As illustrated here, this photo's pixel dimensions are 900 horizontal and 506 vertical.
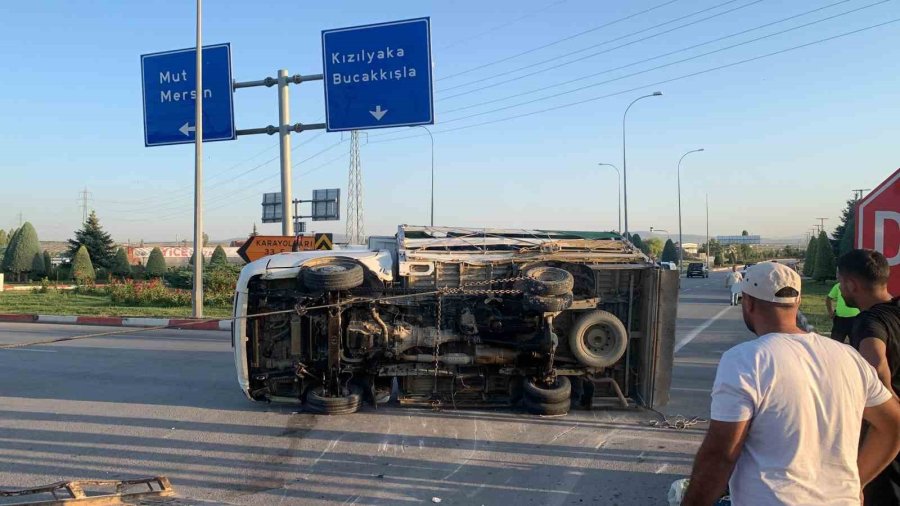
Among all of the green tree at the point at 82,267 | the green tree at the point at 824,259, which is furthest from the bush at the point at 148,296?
the green tree at the point at 824,259

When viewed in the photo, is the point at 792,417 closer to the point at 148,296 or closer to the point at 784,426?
the point at 784,426

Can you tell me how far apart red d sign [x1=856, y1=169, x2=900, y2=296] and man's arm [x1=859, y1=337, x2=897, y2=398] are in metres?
0.55

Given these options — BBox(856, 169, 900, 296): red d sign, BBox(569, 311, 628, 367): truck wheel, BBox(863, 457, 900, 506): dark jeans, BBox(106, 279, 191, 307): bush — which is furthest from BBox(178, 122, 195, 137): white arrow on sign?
BBox(863, 457, 900, 506): dark jeans

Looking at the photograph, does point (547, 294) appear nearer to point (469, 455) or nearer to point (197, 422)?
point (469, 455)

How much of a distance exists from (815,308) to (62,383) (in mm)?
19892

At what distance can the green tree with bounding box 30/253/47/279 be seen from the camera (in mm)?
38594

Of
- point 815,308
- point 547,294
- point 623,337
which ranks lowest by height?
point 815,308

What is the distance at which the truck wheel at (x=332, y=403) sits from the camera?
682 centimetres

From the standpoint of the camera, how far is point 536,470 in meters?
5.43

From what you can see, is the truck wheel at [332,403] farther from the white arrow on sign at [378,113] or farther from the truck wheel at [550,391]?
the white arrow on sign at [378,113]

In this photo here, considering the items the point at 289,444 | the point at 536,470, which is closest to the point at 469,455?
the point at 536,470

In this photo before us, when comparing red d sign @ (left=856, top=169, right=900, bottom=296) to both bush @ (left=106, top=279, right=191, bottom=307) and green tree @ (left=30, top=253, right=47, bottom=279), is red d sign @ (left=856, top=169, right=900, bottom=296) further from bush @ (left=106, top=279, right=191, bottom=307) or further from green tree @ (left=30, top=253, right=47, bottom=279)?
green tree @ (left=30, top=253, right=47, bottom=279)

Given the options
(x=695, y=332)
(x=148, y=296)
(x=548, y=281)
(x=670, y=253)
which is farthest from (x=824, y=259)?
(x=548, y=281)

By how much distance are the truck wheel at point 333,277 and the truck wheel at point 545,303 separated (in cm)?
174
